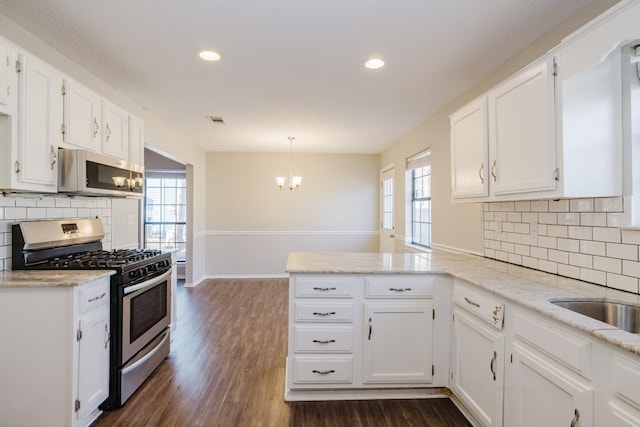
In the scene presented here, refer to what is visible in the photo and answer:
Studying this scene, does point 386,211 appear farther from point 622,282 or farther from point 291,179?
point 622,282

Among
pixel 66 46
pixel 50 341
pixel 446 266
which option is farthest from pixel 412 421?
pixel 66 46

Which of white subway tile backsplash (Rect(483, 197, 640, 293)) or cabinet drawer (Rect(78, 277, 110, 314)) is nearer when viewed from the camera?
white subway tile backsplash (Rect(483, 197, 640, 293))

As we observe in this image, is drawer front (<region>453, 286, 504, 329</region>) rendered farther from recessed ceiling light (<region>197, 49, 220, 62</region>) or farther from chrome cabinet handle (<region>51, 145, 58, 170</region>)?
chrome cabinet handle (<region>51, 145, 58, 170</region>)

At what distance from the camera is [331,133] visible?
A: 4.77 m

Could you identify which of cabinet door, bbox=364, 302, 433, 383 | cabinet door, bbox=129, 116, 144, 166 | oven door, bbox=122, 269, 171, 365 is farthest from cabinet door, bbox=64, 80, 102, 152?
cabinet door, bbox=364, 302, 433, 383

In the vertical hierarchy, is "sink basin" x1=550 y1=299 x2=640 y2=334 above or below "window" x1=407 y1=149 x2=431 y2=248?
below

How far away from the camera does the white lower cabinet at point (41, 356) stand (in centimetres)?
176

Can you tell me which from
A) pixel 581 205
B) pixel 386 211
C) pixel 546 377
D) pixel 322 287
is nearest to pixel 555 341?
pixel 546 377

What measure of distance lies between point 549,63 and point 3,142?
2968mm

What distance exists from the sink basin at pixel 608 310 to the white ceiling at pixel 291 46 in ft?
5.30

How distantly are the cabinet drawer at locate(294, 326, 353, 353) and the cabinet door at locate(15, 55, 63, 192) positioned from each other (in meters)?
1.85

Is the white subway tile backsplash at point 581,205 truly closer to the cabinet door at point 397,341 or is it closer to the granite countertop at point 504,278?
the granite countertop at point 504,278

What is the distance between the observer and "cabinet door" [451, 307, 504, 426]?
1.71m

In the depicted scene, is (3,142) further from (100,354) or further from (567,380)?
(567,380)
